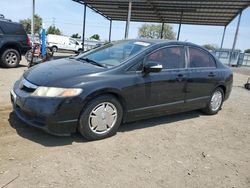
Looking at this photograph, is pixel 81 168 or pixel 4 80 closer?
pixel 81 168

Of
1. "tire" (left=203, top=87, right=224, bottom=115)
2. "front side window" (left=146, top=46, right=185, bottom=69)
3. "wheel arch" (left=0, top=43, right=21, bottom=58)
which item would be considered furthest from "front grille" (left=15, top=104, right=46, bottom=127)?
"wheel arch" (left=0, top=43, right=21, bottom=58)

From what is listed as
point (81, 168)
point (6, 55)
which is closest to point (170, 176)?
point (81, 168)

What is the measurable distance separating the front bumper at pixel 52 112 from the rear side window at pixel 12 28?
6959 mm

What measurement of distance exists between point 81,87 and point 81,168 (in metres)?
1.09

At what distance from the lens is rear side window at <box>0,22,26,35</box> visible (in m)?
9.49

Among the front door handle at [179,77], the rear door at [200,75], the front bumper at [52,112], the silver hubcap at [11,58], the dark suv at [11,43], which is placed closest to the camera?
the front bumper at [52,112]

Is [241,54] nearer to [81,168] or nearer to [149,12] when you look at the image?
[149,12]

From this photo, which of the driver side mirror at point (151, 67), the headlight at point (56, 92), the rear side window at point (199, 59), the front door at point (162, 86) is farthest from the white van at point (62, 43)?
the headlight at point (56, 92)

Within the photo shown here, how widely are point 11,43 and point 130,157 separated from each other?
8.01 meters

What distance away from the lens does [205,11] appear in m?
21.9

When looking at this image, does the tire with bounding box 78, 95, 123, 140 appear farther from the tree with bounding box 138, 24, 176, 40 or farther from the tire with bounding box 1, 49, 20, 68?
the tree with bounding box 138, 24, 176, 40

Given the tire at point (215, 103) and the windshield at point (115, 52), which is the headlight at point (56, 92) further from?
the tire at point (215, 103)

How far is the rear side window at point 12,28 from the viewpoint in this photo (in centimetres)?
949

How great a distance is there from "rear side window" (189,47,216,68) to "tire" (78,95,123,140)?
1.98 meters
